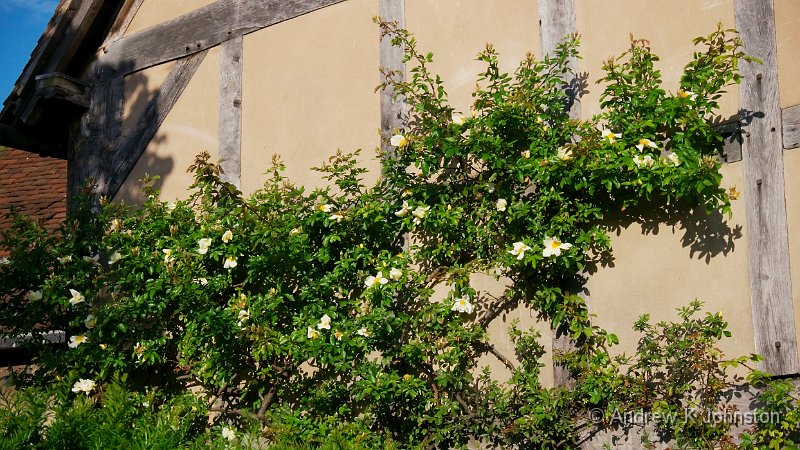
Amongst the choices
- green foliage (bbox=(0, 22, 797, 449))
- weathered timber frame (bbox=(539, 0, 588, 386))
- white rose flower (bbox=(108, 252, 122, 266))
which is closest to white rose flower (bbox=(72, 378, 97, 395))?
green foliage (bbox=(0, 22, 797, 449))

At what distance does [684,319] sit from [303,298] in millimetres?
2408

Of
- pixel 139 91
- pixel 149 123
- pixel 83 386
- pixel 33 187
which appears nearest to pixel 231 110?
pixel 149 123

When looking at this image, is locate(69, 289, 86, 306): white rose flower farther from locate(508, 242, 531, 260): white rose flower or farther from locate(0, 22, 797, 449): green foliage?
locate(508, 242, 531, 260): white rose flower

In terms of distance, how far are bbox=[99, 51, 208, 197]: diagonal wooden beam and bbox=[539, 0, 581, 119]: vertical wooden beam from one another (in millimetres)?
2914

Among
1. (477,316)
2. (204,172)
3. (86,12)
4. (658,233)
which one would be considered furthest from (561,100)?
(86,12)

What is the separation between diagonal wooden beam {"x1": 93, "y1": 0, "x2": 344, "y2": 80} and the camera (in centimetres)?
692

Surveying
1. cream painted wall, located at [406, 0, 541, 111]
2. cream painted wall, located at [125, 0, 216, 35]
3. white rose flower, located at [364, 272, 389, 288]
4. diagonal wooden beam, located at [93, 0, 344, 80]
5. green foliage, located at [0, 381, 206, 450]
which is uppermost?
cream painted wall, located at [125, 0, 216, 35]

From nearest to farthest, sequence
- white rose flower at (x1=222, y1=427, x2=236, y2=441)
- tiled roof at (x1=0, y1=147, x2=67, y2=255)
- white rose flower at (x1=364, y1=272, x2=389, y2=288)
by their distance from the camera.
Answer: white rose flower at (x1=364, y1=272, x2=389, y2=288)
white rose flower at (x1=222, y1=427, x2=236, y2=441)
tiled roof at (x1=0, y1=147, x2=67, y2=255)

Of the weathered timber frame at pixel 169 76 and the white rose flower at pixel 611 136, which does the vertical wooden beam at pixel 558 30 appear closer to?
the white rose flower at pixel 611 136

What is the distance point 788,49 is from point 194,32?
4.49 m

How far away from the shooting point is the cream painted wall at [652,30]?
5008mm

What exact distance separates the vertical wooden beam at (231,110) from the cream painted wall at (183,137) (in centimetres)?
8

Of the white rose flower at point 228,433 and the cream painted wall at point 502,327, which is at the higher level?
the cream painted wall at point 502,327

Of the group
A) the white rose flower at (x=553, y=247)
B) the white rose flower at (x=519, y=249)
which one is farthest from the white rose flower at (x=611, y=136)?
the white rose flower at (x=519, y=249)
